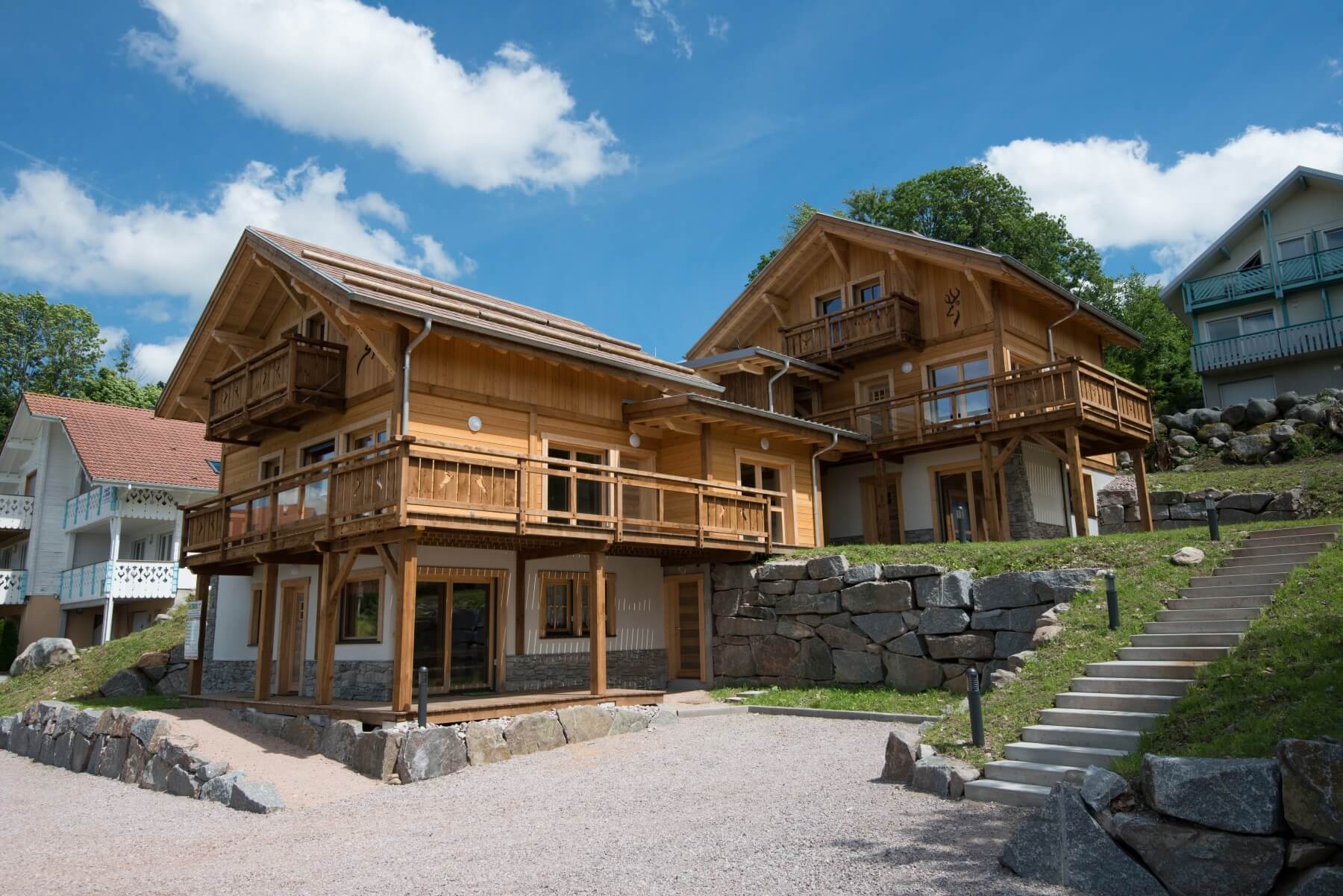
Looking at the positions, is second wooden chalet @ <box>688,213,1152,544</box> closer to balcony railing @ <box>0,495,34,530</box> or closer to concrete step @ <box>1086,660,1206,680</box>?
concrete step @ <box>1086,660,1206,680</box>

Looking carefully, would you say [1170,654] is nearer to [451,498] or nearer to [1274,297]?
[451,498]

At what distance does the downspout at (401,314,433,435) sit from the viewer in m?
15.3

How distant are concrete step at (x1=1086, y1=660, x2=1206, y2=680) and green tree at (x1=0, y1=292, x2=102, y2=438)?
154ft

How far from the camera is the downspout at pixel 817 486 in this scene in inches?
860

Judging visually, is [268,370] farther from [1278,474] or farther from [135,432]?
[1278,474]

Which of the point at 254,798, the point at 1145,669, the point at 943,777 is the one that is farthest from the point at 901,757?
the point at 254,798

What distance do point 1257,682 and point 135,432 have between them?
108 feet

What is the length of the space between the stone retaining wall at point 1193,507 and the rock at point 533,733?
14.8 meters

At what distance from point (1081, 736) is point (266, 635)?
14065 mm

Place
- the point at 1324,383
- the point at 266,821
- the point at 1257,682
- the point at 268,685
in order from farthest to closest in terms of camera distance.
A: the point at 1324,383
the point at 268,685
the point at 266,821
the point at 1257,682

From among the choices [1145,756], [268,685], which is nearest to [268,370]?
[268,685]

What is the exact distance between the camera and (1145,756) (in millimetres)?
7410

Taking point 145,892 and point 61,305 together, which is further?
point 61,305

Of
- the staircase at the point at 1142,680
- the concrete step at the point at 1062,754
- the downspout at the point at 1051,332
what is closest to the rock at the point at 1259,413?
the downspout at the point at 1051,332
